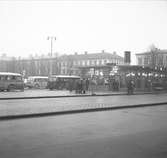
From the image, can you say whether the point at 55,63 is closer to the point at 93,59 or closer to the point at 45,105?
the point at 93,59

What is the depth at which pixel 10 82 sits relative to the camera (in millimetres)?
36562

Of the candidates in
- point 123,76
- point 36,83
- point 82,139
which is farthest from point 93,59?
point 82,139

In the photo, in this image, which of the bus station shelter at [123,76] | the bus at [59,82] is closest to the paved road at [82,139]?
the bus station shelter at [123,76]

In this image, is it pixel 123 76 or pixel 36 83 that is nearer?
pixel 123 76

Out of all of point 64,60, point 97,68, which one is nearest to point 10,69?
point 64,60

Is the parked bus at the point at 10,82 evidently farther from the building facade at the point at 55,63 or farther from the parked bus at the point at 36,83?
the building facade at the point at 55,63

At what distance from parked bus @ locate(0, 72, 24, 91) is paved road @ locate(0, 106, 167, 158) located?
26362 millimetres

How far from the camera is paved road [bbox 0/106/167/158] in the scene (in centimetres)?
620

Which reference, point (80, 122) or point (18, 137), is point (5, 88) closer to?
point (80, 122)

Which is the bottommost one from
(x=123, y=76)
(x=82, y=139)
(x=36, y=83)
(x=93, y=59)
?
(x=82, y=139)

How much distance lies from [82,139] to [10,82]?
100 feet

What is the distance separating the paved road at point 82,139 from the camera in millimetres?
6199

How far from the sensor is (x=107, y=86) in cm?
4172

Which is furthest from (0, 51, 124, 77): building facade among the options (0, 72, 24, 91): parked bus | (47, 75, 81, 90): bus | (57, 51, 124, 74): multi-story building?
(0, 72, 24, 91): parked bus
